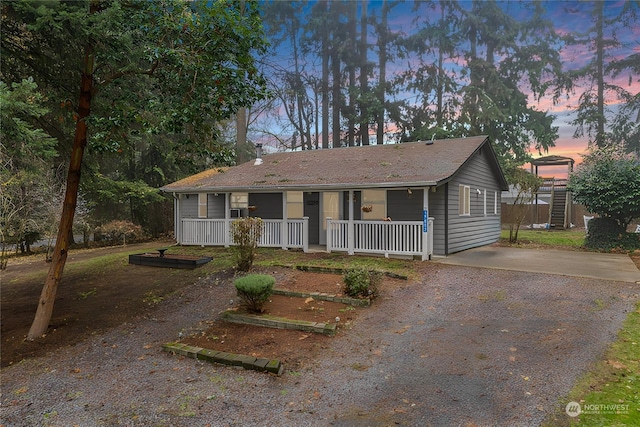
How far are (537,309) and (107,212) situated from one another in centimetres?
2212

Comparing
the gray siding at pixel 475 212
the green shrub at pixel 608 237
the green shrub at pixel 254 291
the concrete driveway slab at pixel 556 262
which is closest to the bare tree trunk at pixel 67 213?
the green shrub at pixel 254 291

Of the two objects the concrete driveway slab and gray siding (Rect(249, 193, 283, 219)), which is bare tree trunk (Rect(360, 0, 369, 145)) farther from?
the concrete driveway slab

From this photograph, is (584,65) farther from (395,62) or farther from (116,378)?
(116,378)

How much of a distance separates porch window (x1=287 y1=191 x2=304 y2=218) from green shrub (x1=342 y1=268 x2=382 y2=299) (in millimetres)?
6805

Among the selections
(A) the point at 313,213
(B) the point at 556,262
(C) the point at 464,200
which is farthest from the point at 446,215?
(A) the point at 313,213

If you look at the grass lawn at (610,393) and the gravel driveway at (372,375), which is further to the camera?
the gravel driveway at (372,375)

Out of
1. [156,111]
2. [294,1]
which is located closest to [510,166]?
[294,1]

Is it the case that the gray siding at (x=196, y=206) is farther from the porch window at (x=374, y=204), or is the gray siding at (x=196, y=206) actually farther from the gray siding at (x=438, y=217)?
the gray siding at (x=438, y=217)

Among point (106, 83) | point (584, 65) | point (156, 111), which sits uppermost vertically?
point (584, 65)

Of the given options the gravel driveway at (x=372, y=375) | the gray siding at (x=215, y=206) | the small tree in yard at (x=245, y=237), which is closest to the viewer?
the gravel driveway at (x=372, y=375)

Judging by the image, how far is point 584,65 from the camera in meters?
28.6

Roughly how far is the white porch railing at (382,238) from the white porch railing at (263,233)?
3.84 feet

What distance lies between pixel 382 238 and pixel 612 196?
8.23m

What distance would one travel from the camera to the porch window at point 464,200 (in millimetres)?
12508
